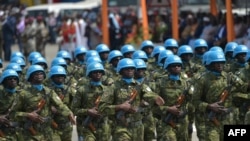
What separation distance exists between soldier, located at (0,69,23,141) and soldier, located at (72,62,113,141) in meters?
0.99

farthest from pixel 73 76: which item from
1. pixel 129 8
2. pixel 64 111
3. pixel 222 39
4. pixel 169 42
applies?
pixel 129 8

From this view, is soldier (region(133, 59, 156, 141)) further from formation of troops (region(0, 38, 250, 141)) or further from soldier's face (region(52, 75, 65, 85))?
soldier's face (region(52, 75, 65, 85))

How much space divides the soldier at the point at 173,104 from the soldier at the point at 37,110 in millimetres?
A: 1510

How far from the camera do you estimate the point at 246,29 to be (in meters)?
29.5

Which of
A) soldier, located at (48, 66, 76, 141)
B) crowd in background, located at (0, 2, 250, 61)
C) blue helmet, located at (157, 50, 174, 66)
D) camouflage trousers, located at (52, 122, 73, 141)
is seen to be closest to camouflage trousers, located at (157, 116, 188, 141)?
soldier, located at (48, 66, 76, 141)

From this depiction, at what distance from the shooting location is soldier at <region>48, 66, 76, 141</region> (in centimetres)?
1823

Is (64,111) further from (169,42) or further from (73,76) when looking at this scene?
(169,42)

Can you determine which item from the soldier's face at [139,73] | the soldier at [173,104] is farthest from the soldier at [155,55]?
the soldier at [173,104]

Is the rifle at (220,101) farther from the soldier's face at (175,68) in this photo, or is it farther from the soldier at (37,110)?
the soldier at (37,110)

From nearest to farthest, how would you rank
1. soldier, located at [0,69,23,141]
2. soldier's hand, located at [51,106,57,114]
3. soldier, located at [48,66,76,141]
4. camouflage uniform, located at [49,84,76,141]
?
soldier, located at [0,69,23,141], soldier's hand, located at [51,106,57,114], soldier, located at [48,66,76,141], camouflage uniform, located at [49,84,76,141]

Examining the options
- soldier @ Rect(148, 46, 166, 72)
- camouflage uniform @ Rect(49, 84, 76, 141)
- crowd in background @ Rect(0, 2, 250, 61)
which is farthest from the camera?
crowd in background @ Rect(0, 2, 250, 61)

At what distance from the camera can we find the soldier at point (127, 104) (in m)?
16.9

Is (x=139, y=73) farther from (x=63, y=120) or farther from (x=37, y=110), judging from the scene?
(x=37, y=110)

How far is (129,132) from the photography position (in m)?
17.0
